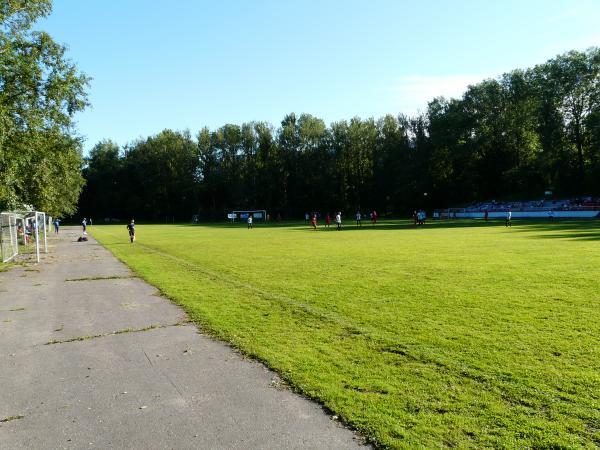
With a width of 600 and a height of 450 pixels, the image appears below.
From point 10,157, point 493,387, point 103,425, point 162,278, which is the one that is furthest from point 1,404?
point 10,157

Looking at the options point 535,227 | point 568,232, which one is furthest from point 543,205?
point 568,232

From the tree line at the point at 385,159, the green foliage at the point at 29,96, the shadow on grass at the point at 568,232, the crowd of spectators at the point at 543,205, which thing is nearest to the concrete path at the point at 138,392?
the green foliage at the point at 29,96

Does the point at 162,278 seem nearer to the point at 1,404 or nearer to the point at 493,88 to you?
the point at 1,404

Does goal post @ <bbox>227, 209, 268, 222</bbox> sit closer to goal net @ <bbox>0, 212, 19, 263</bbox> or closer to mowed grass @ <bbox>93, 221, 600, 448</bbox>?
goal net @ <bbox>0, 212, 19, 263</bbox>

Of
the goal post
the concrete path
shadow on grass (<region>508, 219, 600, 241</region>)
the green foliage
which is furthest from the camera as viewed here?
the goal post

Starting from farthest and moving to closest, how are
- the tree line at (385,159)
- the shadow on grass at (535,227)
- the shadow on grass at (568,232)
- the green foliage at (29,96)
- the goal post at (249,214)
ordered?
the goal post at (249,214)
the tree line at (385,159)
the shadow on grass at (535,227)
the shadow on grass at (568,232)
the green foliage at (29,96)

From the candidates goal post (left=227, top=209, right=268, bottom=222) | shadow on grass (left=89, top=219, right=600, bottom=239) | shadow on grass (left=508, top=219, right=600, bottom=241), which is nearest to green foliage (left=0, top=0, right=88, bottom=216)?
shadow on grass (left=89, top=219, right=600, bottom=239)

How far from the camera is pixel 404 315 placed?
8352 mm

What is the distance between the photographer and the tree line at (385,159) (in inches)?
2857

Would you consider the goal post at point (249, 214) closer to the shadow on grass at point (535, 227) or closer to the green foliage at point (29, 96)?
the shadow on grass at point (535, 227)

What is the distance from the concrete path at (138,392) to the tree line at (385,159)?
234 feet

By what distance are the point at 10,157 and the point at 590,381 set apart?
22189mm

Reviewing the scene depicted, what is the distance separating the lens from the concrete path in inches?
165

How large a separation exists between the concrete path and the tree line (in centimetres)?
7145
